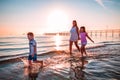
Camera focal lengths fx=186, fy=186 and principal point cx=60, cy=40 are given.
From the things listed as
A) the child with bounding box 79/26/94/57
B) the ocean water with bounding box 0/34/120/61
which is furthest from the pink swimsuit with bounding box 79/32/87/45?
the ocean water with bounding box 0/34/120/61

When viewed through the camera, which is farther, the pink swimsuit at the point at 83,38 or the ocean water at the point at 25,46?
the ocean water at the point at 25,46

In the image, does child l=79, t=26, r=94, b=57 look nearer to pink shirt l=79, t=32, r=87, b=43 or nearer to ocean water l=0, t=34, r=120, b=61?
pink shirt l=79, t=32, r=87, b=43

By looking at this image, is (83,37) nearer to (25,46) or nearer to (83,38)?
(83,38)

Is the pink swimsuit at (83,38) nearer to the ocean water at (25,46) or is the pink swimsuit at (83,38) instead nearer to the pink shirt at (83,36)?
the pink shirt at (83,36)

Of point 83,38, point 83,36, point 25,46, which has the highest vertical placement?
point 83,36

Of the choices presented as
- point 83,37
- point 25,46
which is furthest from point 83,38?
point 25,46

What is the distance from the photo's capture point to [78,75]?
277 inches

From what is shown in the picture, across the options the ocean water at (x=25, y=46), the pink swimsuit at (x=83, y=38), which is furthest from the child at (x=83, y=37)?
the ocean water at (x=25, y=46)

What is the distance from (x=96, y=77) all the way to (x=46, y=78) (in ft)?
6.00

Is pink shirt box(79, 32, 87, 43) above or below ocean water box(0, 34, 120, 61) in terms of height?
above

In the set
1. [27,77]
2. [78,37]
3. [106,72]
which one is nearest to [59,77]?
[27,77]

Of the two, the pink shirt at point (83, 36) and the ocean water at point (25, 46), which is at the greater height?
the pink shirt at point (83, 36)

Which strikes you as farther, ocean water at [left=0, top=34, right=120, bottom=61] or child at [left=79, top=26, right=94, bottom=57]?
ocean water at [left=0, top=34, right=120, bottom=61]

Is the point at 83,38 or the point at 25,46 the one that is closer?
the point at 83,38
